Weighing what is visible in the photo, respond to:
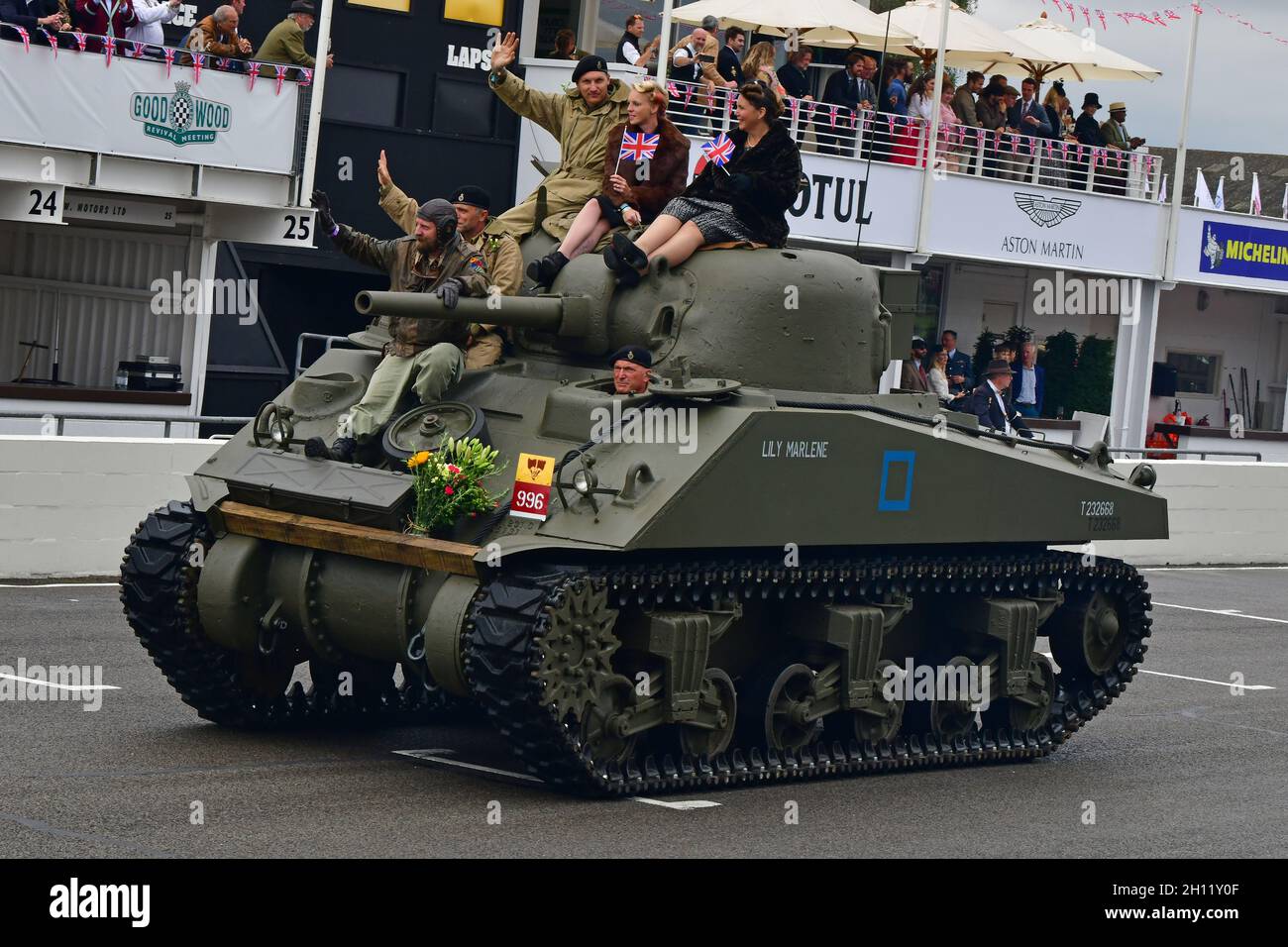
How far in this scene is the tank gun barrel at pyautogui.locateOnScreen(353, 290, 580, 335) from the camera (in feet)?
38.6


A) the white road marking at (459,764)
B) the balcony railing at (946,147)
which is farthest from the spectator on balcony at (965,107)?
the white road marking at (459,764)

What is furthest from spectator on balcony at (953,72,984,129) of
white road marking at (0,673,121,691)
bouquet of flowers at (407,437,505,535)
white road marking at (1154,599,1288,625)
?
bouquet of flowers at (407,437,505,535)

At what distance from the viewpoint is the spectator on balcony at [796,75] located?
89.1 ft

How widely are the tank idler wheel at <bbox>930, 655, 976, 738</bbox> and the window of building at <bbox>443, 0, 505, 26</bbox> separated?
60.6 ft

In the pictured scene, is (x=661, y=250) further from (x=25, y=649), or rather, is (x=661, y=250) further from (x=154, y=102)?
(x=154, y=102)

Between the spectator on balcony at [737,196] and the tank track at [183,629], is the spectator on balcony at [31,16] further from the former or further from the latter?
the spectator on balcony at [737,196]

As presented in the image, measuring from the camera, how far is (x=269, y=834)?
9930 mm

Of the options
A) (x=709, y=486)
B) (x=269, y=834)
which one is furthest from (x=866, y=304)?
(x=269, y=834)

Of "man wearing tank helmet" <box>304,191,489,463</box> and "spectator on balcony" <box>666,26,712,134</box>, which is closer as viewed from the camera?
"man wearing tank helmet" <box>304,191,489,463</box>

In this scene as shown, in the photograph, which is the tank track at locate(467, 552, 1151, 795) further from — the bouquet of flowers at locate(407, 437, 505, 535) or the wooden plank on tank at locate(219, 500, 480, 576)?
the bouquet of flowers at locate(407, 437, 505, 535)

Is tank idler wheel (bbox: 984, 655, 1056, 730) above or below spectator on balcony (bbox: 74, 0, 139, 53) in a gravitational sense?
below

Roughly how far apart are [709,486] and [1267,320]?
32.2 metres

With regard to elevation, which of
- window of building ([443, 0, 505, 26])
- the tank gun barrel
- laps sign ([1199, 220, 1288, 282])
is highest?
window of building ([443, 0, 505, 26])

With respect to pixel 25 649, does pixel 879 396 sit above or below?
above
